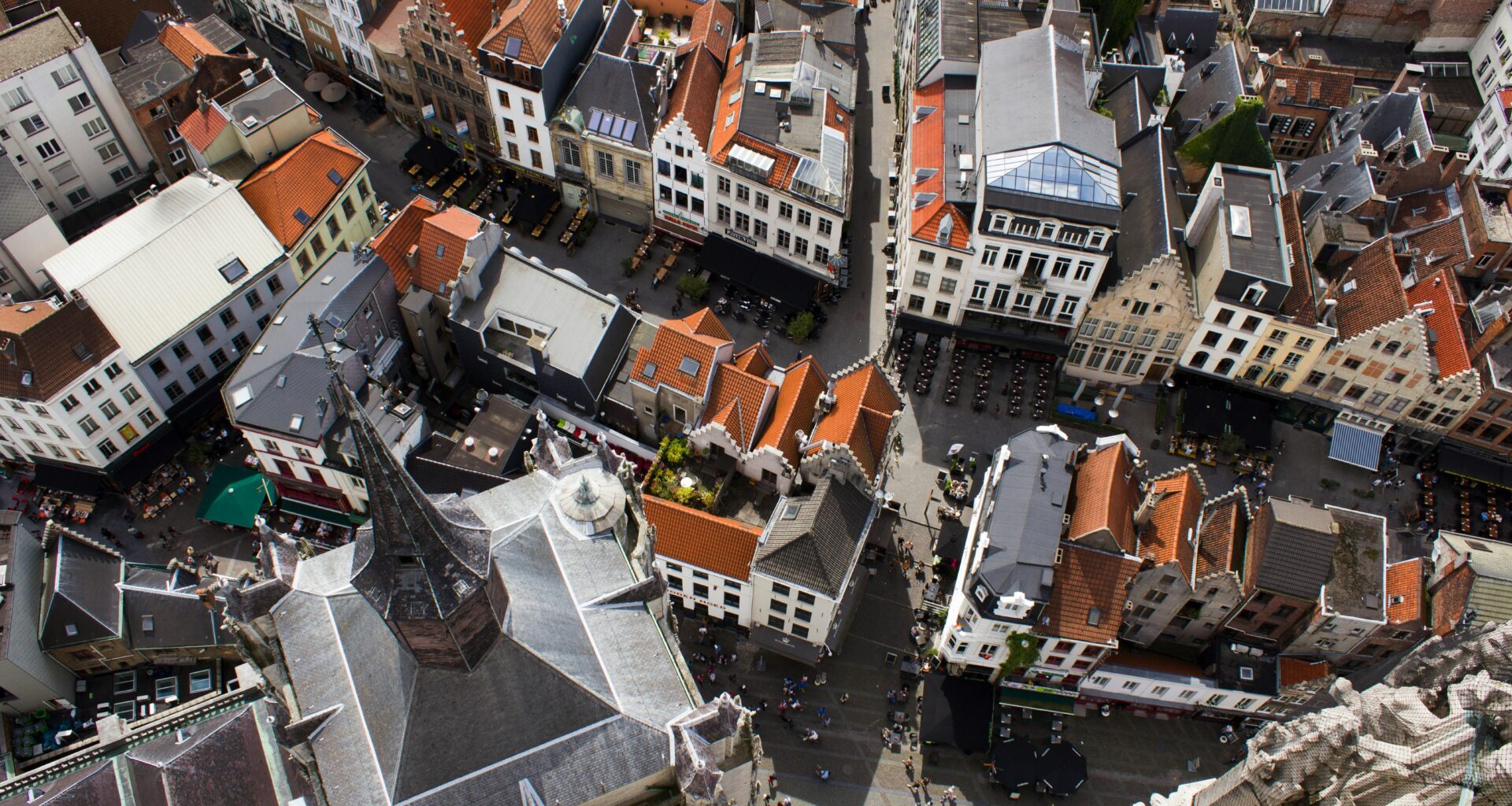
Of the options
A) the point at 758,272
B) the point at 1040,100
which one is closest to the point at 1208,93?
the point at 1040,100

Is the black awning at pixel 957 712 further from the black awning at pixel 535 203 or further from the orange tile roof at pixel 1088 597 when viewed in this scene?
the black awning at pixel 535 203

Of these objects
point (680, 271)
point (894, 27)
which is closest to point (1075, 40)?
point (894, 27)

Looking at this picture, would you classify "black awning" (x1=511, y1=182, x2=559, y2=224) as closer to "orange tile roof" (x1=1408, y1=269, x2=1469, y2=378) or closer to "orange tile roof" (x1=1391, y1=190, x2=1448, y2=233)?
"orange tile roof" (x1=1408, y1=269, x2=1469, y2=378)

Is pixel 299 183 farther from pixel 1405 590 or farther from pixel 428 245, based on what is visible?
pixel 1405 590

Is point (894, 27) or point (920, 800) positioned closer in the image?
point (920, 800)

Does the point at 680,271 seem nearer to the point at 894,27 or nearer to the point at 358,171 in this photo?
the point at 358,171

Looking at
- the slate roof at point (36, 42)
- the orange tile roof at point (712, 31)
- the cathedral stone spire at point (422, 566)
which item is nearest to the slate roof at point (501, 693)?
the cathedral stone spire at point (422, 566)
